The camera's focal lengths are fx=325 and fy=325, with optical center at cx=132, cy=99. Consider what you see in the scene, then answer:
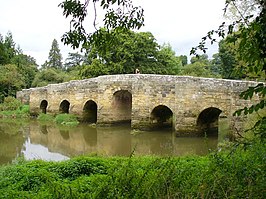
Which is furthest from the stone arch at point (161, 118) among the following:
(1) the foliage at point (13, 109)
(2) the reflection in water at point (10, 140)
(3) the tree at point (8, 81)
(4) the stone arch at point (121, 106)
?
(3) the tree at point (8, 81)

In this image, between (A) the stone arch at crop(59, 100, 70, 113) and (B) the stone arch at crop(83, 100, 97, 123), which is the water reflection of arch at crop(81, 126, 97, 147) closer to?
(B) the stone arch at crop(83, 100, 97, 123)

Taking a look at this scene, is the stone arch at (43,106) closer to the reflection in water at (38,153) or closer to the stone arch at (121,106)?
the stone arch at (121,106)

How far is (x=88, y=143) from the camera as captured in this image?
13062 millimetres

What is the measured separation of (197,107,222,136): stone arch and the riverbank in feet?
21.6

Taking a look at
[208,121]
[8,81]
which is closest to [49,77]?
[8,81]

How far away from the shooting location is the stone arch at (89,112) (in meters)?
18.8

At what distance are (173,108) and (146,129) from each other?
171cm

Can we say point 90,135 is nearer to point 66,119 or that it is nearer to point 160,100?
point 160,100

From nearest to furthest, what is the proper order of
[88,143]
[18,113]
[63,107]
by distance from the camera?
[88,143]
[63,107]
[18,113]

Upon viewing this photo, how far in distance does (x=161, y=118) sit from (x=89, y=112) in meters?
5.22

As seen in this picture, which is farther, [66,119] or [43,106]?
[43,106]

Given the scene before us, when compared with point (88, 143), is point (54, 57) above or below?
above

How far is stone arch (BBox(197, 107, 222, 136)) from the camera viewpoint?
1345 centimetres

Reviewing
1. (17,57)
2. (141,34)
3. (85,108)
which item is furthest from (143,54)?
(17,57)
